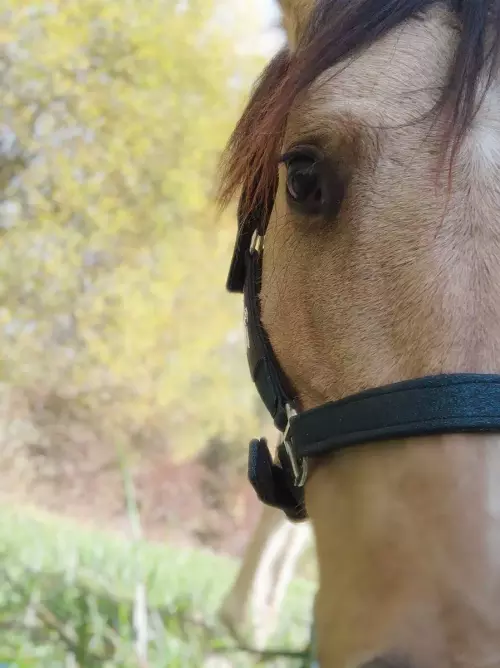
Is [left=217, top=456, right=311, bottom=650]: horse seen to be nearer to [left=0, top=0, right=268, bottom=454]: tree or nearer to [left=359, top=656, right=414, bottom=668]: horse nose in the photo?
[left=0, top=0, right=268, bottom=454]: tree

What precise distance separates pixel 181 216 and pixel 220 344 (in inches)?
43.8

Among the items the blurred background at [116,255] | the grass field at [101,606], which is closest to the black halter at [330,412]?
the grass field at [101,606]

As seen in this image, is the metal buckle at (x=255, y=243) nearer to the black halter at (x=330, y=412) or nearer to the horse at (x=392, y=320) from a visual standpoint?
the black halter at (x=330, y=412)

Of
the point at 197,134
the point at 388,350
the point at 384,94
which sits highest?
the point at 197,134

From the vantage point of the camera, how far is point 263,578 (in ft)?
8.52

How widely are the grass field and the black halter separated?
3.30ft

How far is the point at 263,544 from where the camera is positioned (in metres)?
2.62

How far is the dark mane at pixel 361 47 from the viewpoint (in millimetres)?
809

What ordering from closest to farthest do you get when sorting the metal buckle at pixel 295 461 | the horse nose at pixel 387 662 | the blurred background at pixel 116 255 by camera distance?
the horse nose at pixel 387 662
the metal buckle at pixel 295 461
the blurred background at pixel 116 255

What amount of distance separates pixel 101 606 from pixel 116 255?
8.31ft

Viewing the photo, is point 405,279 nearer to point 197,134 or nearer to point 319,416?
point 319,416

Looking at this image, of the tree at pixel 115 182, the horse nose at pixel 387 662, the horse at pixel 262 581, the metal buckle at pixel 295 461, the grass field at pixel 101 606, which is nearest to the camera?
the horse nose at pixel 387 662

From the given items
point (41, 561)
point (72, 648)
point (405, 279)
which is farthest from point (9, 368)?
point (405, 279)

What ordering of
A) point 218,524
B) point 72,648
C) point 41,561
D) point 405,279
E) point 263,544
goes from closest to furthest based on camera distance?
point 405,279 < point 72,648 < point 263,544 < point 41,561 < point 218,524
